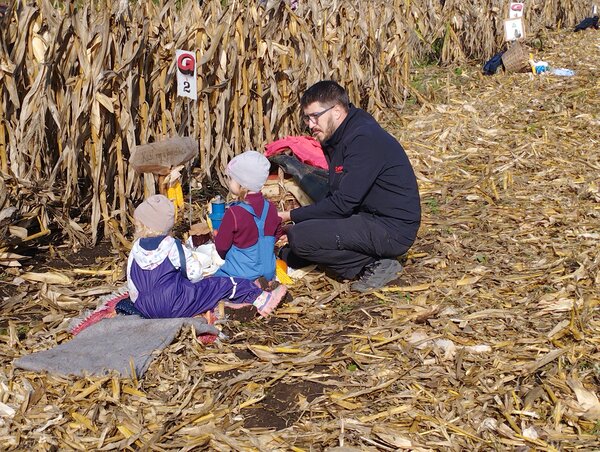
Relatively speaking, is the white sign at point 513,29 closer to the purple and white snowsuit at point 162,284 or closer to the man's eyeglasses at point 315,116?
the man's eyeglasses at point 315,116

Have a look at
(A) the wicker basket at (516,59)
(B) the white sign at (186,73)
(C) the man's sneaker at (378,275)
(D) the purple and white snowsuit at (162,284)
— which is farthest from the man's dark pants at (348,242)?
(A) the wicker basket at (516,59)

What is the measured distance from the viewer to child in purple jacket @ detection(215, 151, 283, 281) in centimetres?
460

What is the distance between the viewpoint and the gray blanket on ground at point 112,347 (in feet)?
12.5

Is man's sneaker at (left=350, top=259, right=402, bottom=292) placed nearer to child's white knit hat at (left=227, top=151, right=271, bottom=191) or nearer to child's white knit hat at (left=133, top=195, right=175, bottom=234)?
child's white knit hat at (left=227, top=151, right=271, bottom=191)

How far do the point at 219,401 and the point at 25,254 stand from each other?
2364 millimetres

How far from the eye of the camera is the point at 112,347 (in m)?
3.97

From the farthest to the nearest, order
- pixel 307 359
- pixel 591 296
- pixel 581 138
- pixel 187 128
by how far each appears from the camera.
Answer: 1. pixel 581 138
2. pixel 187 128
3. pixel 591 296
4. pixel 307 359

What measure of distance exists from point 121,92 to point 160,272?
176 centimetres

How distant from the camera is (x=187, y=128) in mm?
6254

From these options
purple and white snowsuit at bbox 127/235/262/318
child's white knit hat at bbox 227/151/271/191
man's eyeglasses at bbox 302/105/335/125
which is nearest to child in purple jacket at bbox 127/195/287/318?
purple and white snowsuit at bbox 127/235/262/318

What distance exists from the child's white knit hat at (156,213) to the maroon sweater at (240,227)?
394 millimetres

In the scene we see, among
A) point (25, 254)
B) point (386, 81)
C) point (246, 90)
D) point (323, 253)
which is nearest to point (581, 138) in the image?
point (386, 81)

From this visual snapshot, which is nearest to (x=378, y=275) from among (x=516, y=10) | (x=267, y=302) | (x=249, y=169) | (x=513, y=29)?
(x=267, y=302)

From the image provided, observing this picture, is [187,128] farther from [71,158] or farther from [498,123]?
[498,123]
